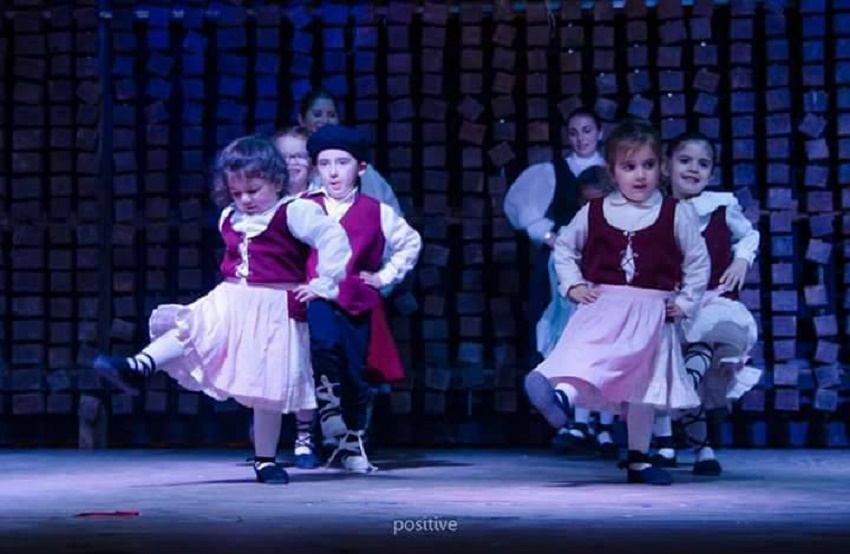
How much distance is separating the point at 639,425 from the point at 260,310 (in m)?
1.38

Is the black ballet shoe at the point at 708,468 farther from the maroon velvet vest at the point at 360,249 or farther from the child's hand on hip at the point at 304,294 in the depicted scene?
the child's hand on hip at the point at 304,294

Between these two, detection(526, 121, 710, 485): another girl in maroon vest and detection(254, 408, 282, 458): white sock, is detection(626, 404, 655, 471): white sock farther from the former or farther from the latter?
detection(254, 408, 282, 458): white sock

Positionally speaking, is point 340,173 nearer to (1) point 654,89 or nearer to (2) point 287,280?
(2) point 287,280

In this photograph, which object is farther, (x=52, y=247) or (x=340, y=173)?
(x=52, y=247)

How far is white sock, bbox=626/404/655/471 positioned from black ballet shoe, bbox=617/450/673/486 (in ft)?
0.05

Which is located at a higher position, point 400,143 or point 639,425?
point 400,143

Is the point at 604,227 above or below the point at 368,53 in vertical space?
below

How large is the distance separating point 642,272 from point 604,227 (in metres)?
0.21

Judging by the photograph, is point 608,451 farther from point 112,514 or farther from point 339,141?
point 112,514

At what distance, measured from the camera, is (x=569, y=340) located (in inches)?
254

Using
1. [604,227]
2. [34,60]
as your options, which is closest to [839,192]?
[604,227]

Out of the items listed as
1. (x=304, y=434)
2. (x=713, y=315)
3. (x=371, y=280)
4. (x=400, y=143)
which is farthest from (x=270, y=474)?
(x=400, y=143)

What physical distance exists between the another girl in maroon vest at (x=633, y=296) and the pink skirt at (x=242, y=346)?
34.6 inches

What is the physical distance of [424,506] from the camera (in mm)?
5527
